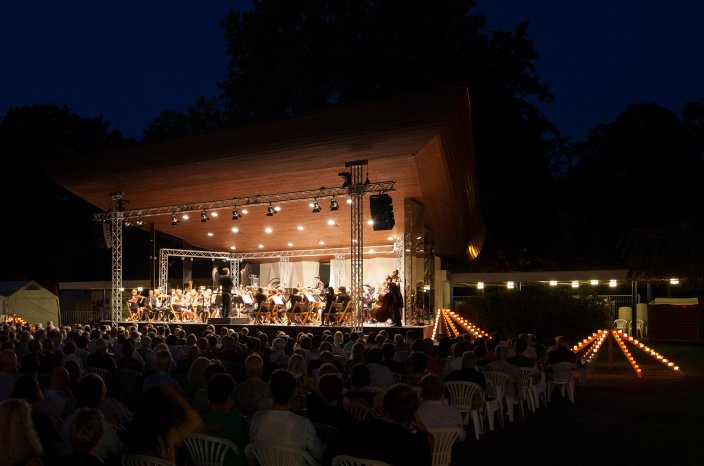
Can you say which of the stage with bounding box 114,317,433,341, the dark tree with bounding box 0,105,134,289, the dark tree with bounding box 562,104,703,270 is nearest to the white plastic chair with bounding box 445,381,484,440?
the stage with bounding box 114,317,433,341

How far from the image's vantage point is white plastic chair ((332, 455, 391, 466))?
3703mm

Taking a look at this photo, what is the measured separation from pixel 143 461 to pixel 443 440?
2.42 m

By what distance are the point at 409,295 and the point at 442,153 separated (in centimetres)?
356

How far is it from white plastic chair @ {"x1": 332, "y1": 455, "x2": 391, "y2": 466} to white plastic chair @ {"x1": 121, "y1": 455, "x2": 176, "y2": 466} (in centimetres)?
83

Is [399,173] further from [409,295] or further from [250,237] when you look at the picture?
[250,237]

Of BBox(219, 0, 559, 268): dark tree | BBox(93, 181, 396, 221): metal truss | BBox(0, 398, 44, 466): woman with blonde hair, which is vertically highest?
BBox(219, 0, 559, 268): dark tree

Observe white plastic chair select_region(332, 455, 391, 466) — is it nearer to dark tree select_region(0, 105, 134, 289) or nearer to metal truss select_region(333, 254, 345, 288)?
metal truss select_region(333, 254, 345, 288)

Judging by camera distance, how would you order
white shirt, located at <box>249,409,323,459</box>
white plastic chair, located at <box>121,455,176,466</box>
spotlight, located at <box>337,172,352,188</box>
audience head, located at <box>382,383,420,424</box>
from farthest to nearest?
spotlight, located at <box>337,172,352,188</box> → white shirt, located at <box>249,409,323,459</box> → audience head, located at <box>382,383,420,424</box> → white plastic chair, located at <box>121,455,176,466</box>

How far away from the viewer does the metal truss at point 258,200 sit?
54.5 ft

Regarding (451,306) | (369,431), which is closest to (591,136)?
(451,306)

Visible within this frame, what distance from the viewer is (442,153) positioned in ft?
53.6

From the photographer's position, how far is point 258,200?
63.1 ft

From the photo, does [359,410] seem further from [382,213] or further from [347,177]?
[347,177]

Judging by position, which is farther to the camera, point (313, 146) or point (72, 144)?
point (72, 144)
